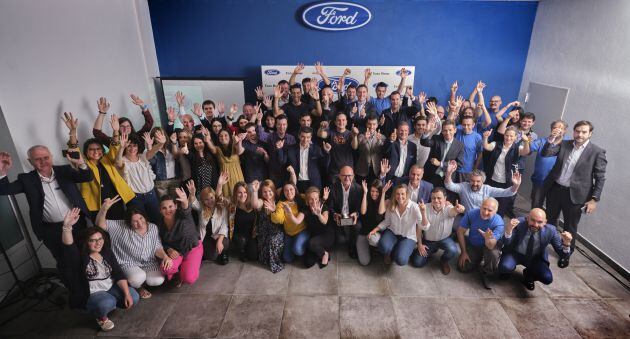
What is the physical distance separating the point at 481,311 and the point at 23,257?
16.5 ft

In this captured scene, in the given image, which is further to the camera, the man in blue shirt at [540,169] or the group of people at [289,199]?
the man in blue shirt at [540,169]

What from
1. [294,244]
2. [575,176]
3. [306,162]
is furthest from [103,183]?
[575,176]

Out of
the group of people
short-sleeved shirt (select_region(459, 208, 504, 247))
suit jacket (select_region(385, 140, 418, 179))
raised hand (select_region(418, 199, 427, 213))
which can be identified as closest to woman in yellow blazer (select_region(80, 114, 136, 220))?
the group of people

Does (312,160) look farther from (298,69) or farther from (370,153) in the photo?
(298,69)

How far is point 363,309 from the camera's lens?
10.9 ft

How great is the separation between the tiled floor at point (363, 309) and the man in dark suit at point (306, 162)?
46.3 inches

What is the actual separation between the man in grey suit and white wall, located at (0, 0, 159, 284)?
12.3 feet

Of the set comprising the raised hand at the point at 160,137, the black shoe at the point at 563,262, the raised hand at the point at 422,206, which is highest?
the raised hand at the point at 160,137

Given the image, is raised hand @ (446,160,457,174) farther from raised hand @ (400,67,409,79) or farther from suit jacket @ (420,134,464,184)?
raised hand @ (400,67,409,79)

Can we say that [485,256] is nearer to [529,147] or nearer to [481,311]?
[481,311]

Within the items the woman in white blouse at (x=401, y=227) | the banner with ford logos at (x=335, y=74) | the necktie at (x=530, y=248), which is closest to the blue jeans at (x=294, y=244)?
the woman in white blouse at (x=401, y=227)

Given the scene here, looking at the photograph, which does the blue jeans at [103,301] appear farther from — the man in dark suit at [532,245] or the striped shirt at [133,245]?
the man in dark suit at [532,245]

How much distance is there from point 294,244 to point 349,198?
878 millimetres

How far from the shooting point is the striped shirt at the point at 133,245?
3367mm
